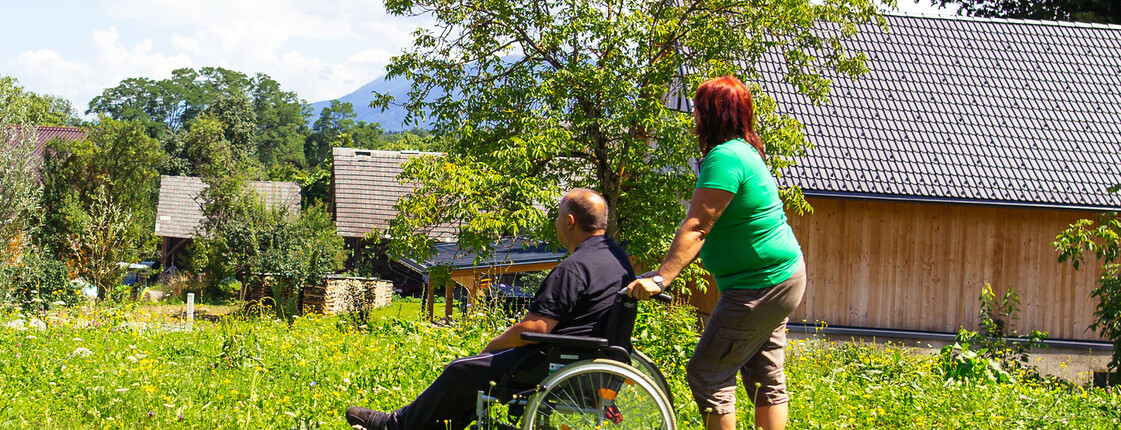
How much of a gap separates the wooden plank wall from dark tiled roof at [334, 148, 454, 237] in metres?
20.5

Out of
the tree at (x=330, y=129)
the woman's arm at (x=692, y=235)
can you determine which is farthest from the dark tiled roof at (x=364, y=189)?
the tree at (x=330, y=129)

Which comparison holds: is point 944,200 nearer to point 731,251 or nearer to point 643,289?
point 731,251

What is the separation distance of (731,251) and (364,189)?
30426 millimetres

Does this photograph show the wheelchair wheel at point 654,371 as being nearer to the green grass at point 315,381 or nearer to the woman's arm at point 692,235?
the woman's arm at point 692,235

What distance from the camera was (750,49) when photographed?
36.2 feet

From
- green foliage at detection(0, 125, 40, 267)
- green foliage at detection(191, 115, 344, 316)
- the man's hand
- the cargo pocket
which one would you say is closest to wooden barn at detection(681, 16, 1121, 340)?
the cargo pocket

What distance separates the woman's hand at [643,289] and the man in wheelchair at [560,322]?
237 millimetres

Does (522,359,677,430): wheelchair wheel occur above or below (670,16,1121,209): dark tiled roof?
below

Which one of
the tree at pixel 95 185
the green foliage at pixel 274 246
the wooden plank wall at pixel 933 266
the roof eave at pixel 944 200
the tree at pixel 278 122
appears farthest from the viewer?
the tree at pixel 278 122

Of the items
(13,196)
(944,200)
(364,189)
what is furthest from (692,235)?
(364,189)

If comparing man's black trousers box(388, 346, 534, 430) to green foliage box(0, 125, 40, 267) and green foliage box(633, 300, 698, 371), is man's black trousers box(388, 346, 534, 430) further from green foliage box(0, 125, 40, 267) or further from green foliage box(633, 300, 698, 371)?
green foliage box(0, 125, 40, 267)

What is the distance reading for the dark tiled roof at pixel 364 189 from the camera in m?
31.9

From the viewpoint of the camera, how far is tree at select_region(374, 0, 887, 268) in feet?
33.6

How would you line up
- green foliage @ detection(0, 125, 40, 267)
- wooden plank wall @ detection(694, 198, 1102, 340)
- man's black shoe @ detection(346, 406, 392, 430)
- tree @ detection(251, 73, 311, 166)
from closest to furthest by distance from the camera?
man's black shoe @ detection(346, 406, 392, 430)
wooden plank wall @ detection(694, 198, 1102, 340)
green foliage @ detection(0, 125, 40, 267)
tree @ detection(251, 73, 311, 166)
